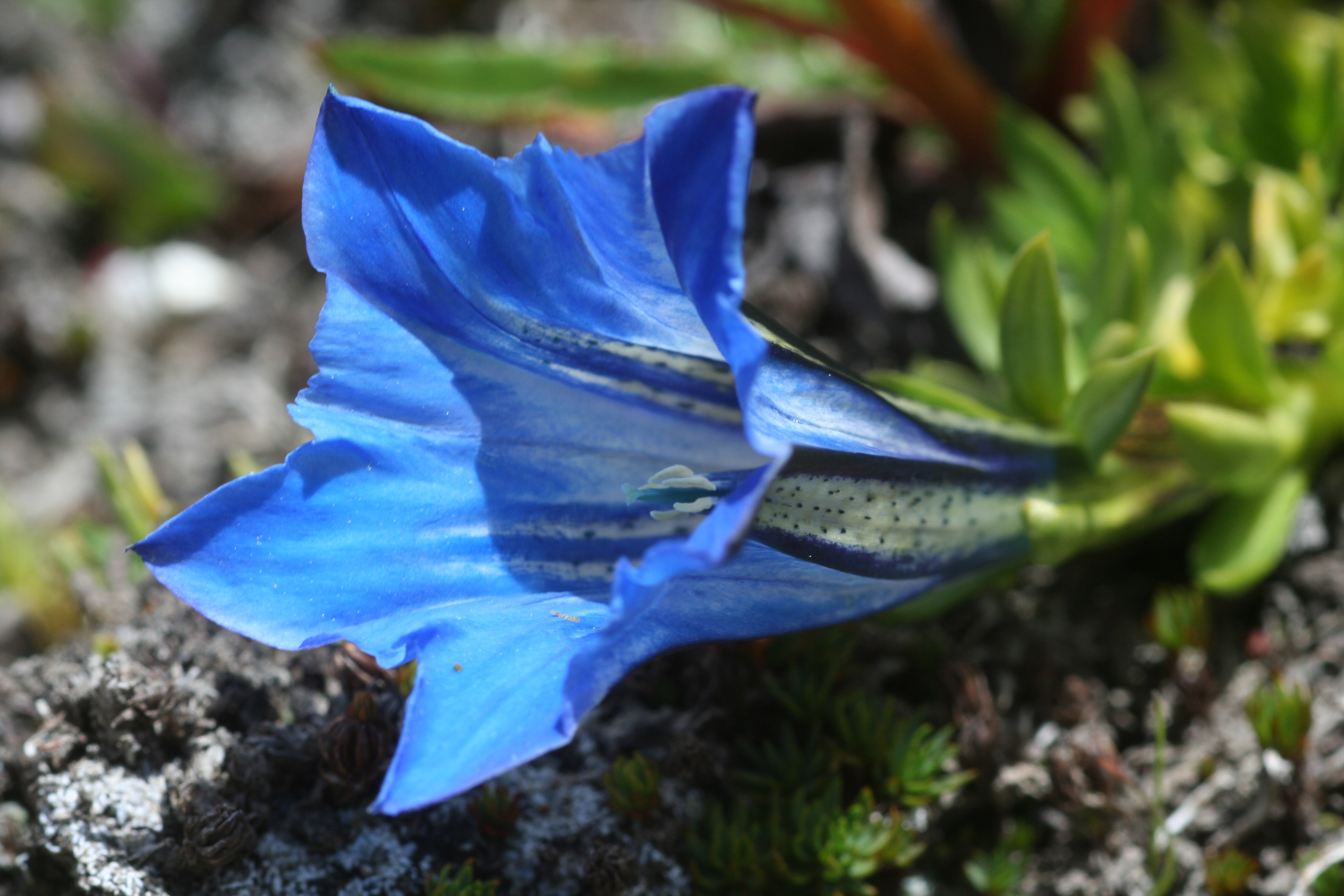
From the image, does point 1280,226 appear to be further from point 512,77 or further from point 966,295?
point 512,77

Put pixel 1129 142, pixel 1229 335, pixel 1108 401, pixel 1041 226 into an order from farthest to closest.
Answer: pixel 1041 226 → pixel 1129 142 → pixel 1229 335 → pixel 1108 401

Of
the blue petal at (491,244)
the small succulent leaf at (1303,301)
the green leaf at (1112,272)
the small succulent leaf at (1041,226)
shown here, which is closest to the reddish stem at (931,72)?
the small succulent leaf at (1041,226)

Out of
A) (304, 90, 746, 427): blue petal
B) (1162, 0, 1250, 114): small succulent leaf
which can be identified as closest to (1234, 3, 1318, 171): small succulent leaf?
(1162, 0, 1250, 114): small succulent leaf

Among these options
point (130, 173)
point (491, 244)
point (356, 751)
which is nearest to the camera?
point (491, 244)

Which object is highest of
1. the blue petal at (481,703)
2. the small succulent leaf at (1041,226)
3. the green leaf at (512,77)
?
the green leaf at (512,77)

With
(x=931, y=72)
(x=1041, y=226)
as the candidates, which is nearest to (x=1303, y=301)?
(x=1041, y=226)

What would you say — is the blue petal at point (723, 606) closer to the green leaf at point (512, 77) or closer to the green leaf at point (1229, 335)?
the green leaf at point (1229, 335)

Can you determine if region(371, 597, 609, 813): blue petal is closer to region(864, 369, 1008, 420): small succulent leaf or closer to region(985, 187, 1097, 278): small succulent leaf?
region(864, 369, 1008, 420): small succulent leaf

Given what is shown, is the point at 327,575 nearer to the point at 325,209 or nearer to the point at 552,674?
the point at 552,674
